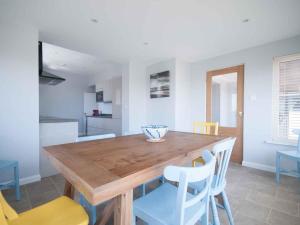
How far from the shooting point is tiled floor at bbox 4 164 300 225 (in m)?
1.58

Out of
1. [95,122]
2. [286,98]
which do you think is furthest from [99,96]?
[286,98]

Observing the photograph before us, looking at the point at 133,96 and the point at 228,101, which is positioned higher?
the point at 133,96

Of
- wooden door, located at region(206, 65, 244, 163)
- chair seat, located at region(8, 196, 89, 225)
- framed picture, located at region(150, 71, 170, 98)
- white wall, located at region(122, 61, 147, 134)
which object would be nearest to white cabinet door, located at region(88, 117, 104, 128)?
white wall, located at region(122, 61, 147, 134)

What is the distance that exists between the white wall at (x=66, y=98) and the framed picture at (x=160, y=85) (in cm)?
365

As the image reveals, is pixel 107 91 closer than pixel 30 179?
No

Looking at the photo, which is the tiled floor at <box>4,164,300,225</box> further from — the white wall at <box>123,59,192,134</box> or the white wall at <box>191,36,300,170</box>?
the white wall at <box>123,59,192,134</box>

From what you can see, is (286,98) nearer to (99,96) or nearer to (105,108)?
(99,96)

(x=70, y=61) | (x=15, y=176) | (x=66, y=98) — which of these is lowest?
(x=15, y=176)

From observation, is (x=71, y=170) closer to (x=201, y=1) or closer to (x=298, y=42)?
(x=201, y=1)

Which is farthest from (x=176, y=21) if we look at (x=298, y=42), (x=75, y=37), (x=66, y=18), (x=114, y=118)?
(x=114, y=118)

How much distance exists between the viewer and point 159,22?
225 cm

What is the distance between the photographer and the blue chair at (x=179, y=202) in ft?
2.45

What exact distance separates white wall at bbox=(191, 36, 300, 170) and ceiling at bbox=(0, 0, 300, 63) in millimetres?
165

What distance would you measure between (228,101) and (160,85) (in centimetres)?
157
